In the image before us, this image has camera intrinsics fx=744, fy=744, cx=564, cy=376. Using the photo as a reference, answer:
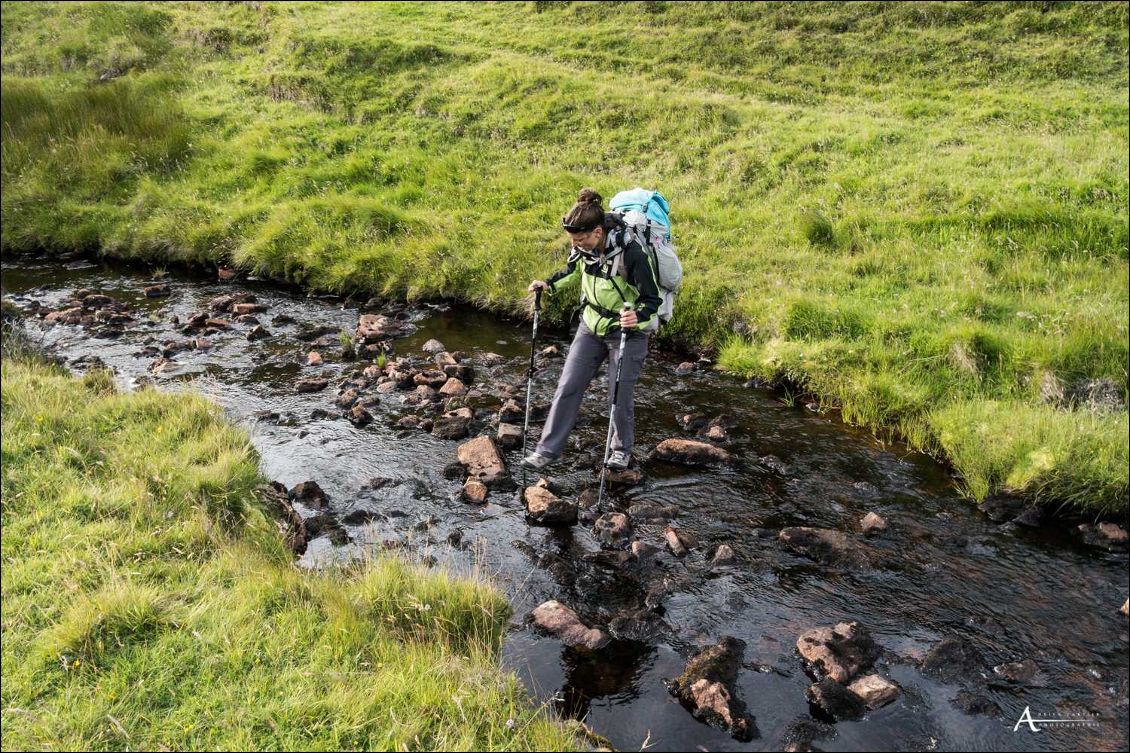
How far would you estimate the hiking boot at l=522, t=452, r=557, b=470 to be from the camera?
10.3 meters

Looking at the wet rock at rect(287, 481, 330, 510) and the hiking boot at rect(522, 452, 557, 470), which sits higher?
the hiking boot at rect(522, 452, 557, 470)

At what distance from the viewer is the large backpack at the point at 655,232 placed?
8945mm

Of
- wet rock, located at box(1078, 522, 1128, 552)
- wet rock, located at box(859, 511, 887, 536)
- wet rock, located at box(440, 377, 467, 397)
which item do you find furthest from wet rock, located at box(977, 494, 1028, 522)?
wet rock, located at box(440, 377, 467, 397)

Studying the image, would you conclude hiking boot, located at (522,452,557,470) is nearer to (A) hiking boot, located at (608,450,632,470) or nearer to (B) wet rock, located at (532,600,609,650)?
(A) hiking boot, located at (608,450,632,470)

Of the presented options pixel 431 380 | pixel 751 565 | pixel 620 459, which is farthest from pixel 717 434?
pixel 431 380

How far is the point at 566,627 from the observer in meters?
7.28

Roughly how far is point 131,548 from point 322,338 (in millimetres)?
8798

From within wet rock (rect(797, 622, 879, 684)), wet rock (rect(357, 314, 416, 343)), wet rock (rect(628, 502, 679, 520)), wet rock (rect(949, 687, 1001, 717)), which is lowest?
wet rock (rect(949, 687, 1001, 717))

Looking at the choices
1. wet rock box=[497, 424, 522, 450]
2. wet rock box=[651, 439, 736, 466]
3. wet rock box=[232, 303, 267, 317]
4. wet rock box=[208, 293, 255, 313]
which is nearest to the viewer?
wet rock box=[651, 439, 736, 466]

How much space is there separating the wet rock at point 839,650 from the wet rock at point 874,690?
11 cm

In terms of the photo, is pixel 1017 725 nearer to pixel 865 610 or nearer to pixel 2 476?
pixel 865 610

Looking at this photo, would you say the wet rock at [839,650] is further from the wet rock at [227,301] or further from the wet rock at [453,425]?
the wet rock at [227,301]

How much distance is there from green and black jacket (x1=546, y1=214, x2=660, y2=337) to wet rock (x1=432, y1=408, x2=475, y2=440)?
3073 millimetres

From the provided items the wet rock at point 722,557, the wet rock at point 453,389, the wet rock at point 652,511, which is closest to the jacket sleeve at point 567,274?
the wet rock at point 652,511
